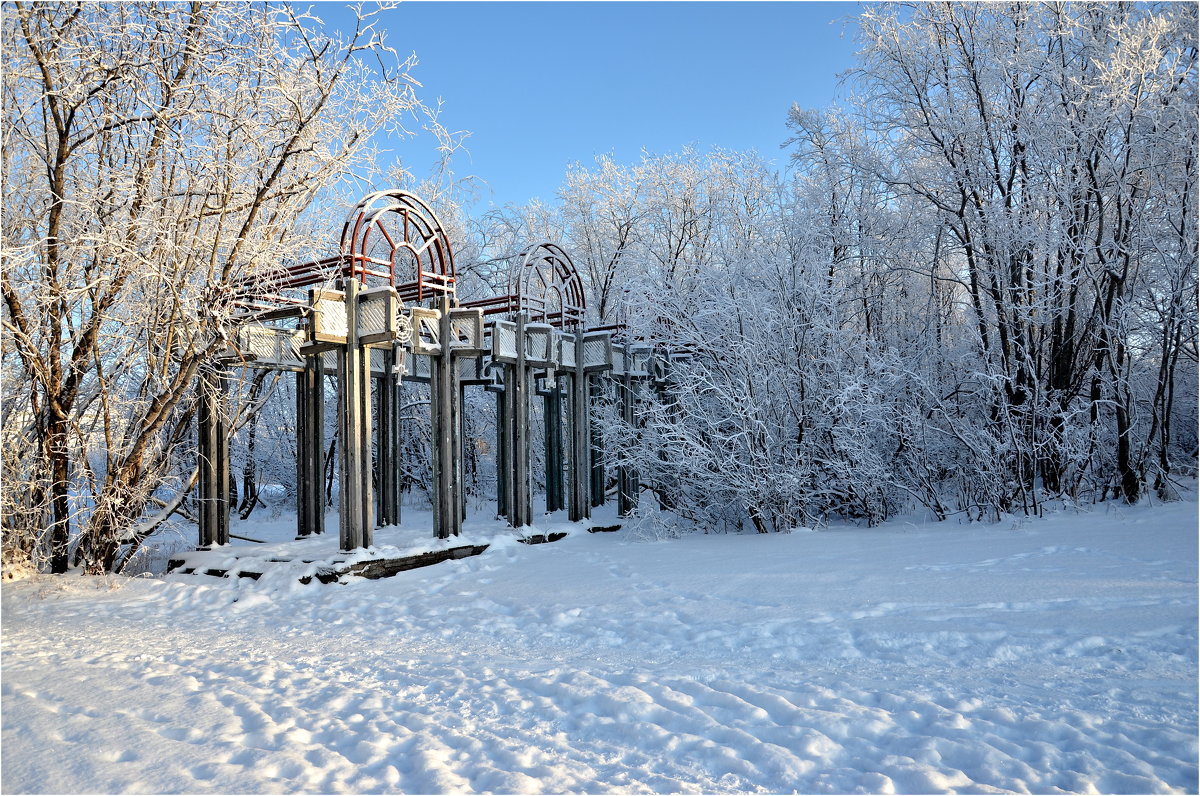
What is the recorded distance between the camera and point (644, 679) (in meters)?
5.03

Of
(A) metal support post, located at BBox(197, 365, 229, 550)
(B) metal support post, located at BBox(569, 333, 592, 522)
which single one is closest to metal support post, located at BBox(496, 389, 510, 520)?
(B) metal support post, located at BBox(569, 333, 592, 522)

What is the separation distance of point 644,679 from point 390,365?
892 centimetres

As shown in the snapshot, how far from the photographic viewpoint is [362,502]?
995 cm

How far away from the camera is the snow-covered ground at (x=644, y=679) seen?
371 cm

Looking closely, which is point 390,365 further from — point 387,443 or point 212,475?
point 212,475

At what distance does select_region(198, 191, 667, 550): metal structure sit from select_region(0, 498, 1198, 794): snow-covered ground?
2452mm

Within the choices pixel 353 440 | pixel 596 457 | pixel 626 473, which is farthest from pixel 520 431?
pixel 626 473

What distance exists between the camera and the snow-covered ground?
→ 371 cm

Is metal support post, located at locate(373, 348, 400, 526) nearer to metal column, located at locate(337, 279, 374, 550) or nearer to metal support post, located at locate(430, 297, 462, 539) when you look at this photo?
metal support post, located at locate(430, 297, 462, 539)

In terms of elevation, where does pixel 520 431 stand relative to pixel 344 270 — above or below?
below

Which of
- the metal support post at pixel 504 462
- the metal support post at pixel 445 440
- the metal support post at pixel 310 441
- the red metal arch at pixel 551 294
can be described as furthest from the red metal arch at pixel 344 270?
the metal support post at pixel 504 462

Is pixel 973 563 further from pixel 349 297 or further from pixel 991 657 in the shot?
pixel 349 297

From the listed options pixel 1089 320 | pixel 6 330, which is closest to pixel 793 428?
pixel 1089 320

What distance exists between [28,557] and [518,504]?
19.9 feet
